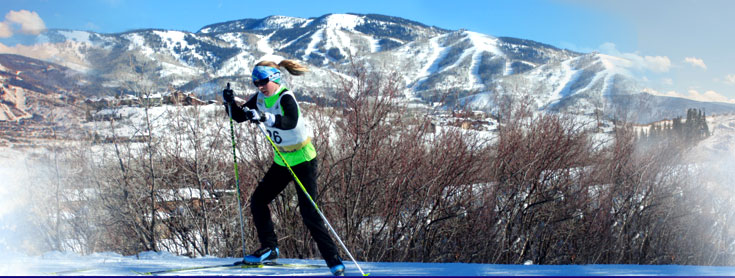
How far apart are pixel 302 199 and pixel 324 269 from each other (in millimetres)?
845

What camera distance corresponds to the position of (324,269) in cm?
503

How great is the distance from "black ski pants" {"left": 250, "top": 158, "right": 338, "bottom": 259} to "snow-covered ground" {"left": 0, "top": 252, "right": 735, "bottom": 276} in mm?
351

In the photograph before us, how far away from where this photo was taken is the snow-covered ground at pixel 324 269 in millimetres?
4586

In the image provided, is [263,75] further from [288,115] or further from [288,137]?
[288,137]

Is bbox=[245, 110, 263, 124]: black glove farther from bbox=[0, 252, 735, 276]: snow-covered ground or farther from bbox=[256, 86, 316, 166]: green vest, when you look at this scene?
bbox=[0, 252, 735, 276]: snow-covered ground

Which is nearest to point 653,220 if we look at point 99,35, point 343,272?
point 343,272

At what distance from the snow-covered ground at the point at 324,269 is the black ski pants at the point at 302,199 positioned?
1.15ft

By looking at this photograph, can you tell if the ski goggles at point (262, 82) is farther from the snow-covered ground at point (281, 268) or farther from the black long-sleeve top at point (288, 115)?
the snow-covered ground at point (281, 268)

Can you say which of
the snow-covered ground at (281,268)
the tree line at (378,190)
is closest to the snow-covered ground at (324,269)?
the snow-covered ground at (281,268)

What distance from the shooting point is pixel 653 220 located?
61.4 ft

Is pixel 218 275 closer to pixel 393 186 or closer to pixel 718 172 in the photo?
pixel 393 186

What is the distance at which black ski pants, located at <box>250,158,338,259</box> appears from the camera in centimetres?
464

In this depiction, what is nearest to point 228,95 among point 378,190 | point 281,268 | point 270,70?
point 270,70

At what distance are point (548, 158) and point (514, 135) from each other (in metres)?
2.21
